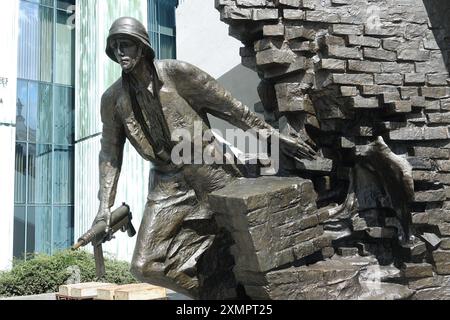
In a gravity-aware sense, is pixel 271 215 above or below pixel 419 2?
below

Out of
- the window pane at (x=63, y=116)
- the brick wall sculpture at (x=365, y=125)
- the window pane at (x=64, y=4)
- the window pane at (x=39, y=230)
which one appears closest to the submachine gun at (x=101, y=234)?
the brick wall sculpture at (x=365, y=125)

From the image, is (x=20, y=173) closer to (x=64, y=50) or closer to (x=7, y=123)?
(x=7, y=123)

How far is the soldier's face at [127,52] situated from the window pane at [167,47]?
8.91 m

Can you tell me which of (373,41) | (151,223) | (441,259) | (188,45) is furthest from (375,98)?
(188,45)

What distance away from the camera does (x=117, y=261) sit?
1058 cm

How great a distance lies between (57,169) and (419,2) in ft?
31.4

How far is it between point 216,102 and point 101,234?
1.34 metres

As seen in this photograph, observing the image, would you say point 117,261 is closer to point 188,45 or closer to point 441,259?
point 188,45

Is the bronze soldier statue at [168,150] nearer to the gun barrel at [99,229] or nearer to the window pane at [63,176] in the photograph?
the gun barrel at [99,229]

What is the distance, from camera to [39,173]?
11984 mm

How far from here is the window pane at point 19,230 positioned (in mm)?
11359

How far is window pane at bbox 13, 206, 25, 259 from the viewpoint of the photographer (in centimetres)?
1136

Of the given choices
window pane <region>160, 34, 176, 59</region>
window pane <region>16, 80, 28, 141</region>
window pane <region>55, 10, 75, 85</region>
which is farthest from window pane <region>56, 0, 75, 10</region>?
window pane <region>160, 34, 176, 59</region>

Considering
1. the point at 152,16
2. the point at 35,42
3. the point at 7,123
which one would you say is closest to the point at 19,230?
the point at 7,123
